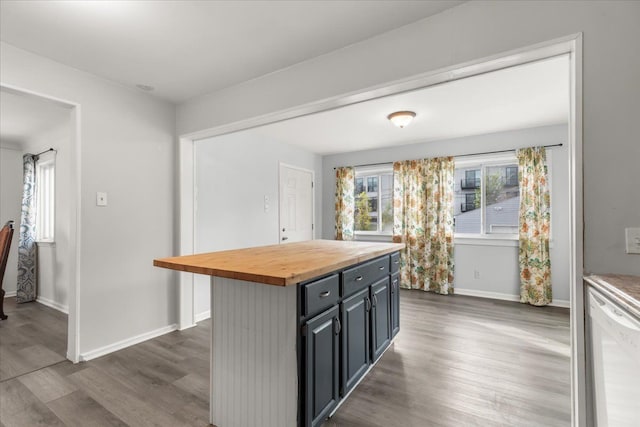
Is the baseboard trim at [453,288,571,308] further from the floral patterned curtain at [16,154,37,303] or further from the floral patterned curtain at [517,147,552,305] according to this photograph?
the floral patterned curtain at [16,154,37,303]

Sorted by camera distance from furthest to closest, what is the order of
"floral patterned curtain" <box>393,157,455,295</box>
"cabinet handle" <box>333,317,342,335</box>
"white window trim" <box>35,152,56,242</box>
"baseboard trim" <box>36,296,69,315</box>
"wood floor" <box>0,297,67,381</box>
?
"floral patterned curtain" <box>393,157,455,295</box> → "white window trim" <box>35,152,56,242</box> → "baseboard trim" <box>36,296,69,315</box> → "wood floor" <box>0,297,67,381</box> → "cabinet handle" <box>333,317,342,335</box>

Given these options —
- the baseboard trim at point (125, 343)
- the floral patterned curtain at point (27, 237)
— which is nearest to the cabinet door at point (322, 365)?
the baseboard trim at point (125, 343)

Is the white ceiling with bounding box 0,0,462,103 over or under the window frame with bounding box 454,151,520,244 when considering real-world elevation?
over

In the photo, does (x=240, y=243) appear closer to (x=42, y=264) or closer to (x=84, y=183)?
(x=84, y=183)

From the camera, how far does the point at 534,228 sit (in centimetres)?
416

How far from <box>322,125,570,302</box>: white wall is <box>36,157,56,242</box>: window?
4.97m

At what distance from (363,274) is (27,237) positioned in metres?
4.92

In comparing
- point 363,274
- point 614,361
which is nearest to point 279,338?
point 363,274

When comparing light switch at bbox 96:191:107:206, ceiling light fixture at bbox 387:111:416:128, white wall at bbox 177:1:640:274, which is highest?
ceiling light fixture at bbox 387:111:416:128

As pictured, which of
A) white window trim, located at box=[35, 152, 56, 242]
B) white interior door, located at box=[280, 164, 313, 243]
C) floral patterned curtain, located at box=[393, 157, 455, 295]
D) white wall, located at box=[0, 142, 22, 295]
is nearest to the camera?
white window trim, located at box=[35, 152, 56, 242]

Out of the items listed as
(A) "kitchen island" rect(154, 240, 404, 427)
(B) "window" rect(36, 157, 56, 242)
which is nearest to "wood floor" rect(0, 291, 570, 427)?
(A) "kitchen island" rect(154, 240, 404, 427)

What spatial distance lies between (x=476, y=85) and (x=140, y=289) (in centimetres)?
372

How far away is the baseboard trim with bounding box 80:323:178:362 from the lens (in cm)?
259

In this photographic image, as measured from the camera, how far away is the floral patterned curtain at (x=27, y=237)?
14.1ft
